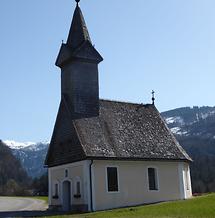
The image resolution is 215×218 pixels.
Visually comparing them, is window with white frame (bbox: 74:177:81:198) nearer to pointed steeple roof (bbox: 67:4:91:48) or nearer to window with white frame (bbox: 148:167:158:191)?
window with white frame (bbox: 148:167:158:191)

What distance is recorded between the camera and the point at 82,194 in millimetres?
37406

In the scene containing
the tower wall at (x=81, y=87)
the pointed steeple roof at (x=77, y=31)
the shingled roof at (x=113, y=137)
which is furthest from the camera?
the pointed steeple roof at (x=77, y=31)

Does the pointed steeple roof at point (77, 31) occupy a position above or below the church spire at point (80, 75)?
above

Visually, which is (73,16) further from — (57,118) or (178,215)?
(178,215)

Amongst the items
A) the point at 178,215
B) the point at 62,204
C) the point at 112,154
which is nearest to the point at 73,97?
the point at 112,154

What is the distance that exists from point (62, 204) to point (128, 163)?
23.5ft

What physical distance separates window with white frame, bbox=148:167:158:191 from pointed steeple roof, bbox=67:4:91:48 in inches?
537

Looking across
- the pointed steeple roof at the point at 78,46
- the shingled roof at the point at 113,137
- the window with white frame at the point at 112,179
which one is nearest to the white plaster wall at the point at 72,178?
the shingled roof at the point at 113,137

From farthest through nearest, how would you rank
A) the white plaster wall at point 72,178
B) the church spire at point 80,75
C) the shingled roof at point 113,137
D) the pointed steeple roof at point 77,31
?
1. the pointed steeple roof at point 77,31
2. the church spire at point 80,75
3. the shingled roof at point 113,137
4. the white plaster wall at point 72,178

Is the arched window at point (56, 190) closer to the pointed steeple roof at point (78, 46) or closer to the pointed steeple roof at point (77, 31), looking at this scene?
the pointed steeple roof at point (78, 46)

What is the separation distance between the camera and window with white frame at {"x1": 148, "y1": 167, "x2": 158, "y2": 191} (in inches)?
1609

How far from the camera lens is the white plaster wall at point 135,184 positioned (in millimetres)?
37156

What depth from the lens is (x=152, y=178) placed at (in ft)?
135

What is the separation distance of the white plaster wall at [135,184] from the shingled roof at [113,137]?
771mm
